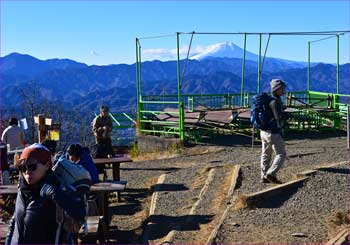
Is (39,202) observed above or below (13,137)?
above

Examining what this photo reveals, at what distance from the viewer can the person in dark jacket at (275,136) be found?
30.2 feet

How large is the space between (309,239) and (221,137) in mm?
11318

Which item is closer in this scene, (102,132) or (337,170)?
(337,170)

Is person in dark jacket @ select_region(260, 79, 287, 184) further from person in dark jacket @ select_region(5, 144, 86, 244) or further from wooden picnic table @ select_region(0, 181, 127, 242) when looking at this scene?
person in dark jacket @ select_region(5, 144, 86, 244)

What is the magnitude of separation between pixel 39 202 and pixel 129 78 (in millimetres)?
141146

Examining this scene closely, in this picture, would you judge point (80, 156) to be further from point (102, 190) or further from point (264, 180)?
point (264, 180)

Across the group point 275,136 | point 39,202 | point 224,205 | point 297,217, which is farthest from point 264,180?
point 39,202

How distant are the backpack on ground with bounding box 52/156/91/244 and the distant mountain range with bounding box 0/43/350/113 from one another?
80.6 meters

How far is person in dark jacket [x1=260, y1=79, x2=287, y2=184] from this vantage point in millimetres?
9211

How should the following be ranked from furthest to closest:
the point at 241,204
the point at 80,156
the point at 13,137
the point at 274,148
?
1. the point at 13,137
2. the point at 274,148
3. the point at 241,204
4. the point at 80,156

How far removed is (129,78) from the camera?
473ft

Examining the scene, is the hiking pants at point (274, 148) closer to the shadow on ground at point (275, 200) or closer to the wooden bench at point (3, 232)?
the shadow on ground at point (275, 200)

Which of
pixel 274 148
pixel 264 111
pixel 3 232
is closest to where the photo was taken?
pixel 3 232

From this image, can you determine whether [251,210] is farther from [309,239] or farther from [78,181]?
[78,181]
